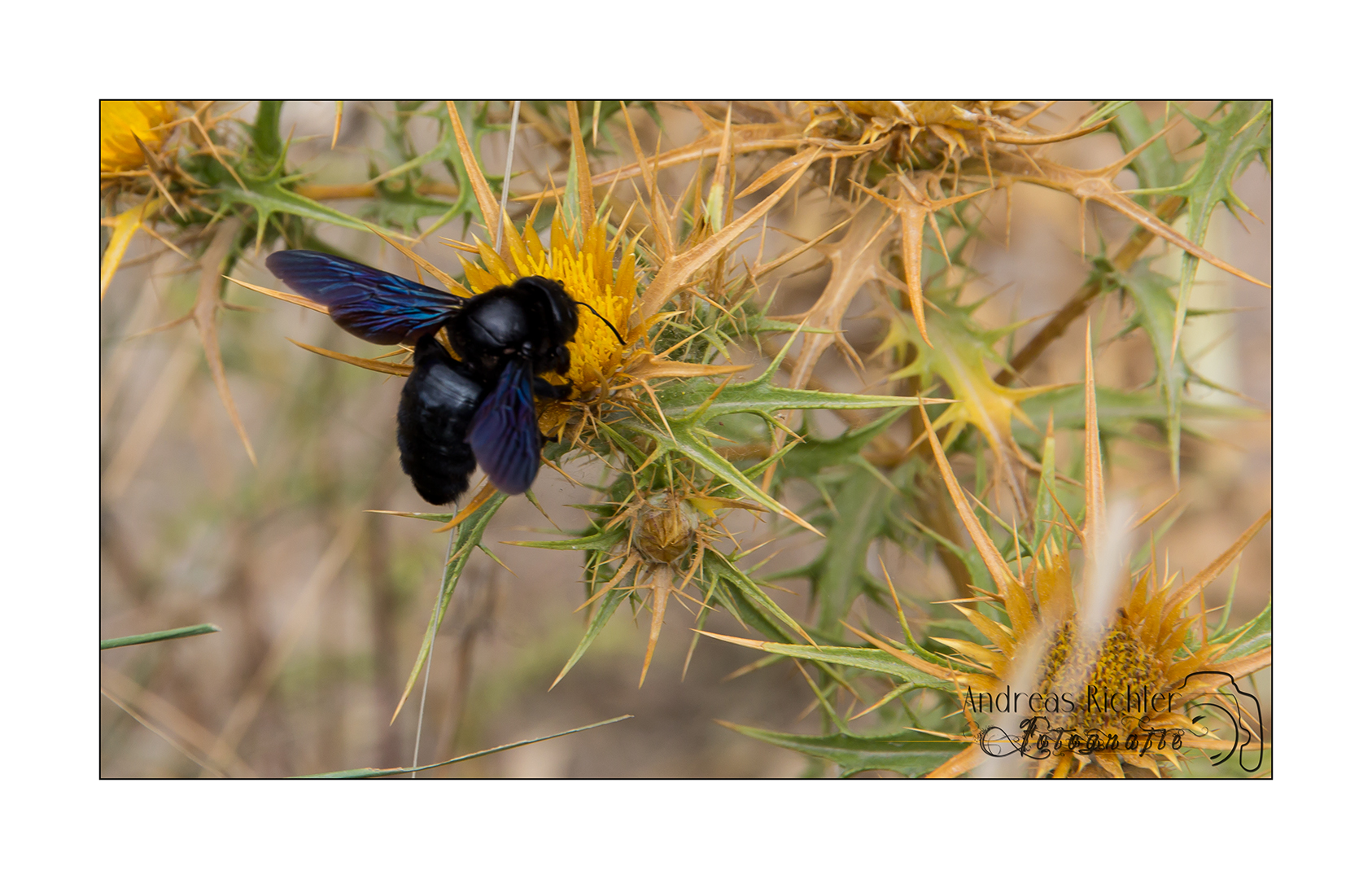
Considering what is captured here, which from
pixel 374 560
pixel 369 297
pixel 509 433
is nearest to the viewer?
pixel 509 433

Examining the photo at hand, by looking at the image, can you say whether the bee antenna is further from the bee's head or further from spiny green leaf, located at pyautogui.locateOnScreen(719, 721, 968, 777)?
spiny green leaf, located at pyautogui.locateOnScreen(719, 721, 968, 777)

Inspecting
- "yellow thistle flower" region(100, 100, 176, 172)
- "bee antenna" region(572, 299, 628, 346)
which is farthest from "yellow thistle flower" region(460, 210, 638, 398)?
"yellow thistle flower" region(100, 100, 176, 172)

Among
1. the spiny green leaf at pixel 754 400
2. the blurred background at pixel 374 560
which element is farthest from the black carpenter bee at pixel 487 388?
the blurred background at pixel 374 560

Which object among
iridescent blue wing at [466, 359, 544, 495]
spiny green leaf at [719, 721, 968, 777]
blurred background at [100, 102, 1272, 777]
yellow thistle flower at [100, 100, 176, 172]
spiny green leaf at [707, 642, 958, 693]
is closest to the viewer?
iridescent blue wing at [466, 359, 544, 495]

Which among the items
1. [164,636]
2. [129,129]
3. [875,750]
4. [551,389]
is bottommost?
[875,750]

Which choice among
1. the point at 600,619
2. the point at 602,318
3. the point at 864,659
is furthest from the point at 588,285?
the point at 864,659

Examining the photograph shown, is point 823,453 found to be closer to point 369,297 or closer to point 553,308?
point 553,308

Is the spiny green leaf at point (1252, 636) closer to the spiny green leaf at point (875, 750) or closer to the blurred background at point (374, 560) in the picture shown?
the spiny green leaf at point (875, 750)
